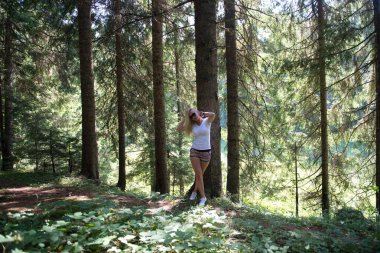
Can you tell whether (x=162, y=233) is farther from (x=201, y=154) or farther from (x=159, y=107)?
(x=159, y=107)

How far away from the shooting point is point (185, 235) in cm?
373

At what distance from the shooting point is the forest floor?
3566 millimetres

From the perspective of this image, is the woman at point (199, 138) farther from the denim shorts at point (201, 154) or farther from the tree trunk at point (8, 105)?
the tree trunk at point (8, 105)

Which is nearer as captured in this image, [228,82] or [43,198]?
[43,198]

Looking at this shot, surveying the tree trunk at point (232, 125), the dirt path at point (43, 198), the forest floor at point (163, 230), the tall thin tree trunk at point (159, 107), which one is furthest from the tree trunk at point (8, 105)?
Answer: the forest floor at point (163, 230)

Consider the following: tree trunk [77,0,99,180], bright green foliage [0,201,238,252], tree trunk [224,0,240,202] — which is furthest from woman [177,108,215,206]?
tree trunk [224,0,240,202]

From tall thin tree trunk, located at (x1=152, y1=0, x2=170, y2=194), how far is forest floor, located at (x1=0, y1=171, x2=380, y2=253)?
276 cm

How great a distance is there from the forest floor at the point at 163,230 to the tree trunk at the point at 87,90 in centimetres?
389

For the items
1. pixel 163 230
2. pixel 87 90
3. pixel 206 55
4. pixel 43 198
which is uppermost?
pixel 206 55

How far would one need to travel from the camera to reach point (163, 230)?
406cm

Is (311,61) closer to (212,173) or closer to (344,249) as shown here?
(212,173)

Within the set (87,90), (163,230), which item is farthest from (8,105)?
(163,230)

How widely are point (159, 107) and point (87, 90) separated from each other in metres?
2.42

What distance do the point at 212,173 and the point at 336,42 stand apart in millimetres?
4525
